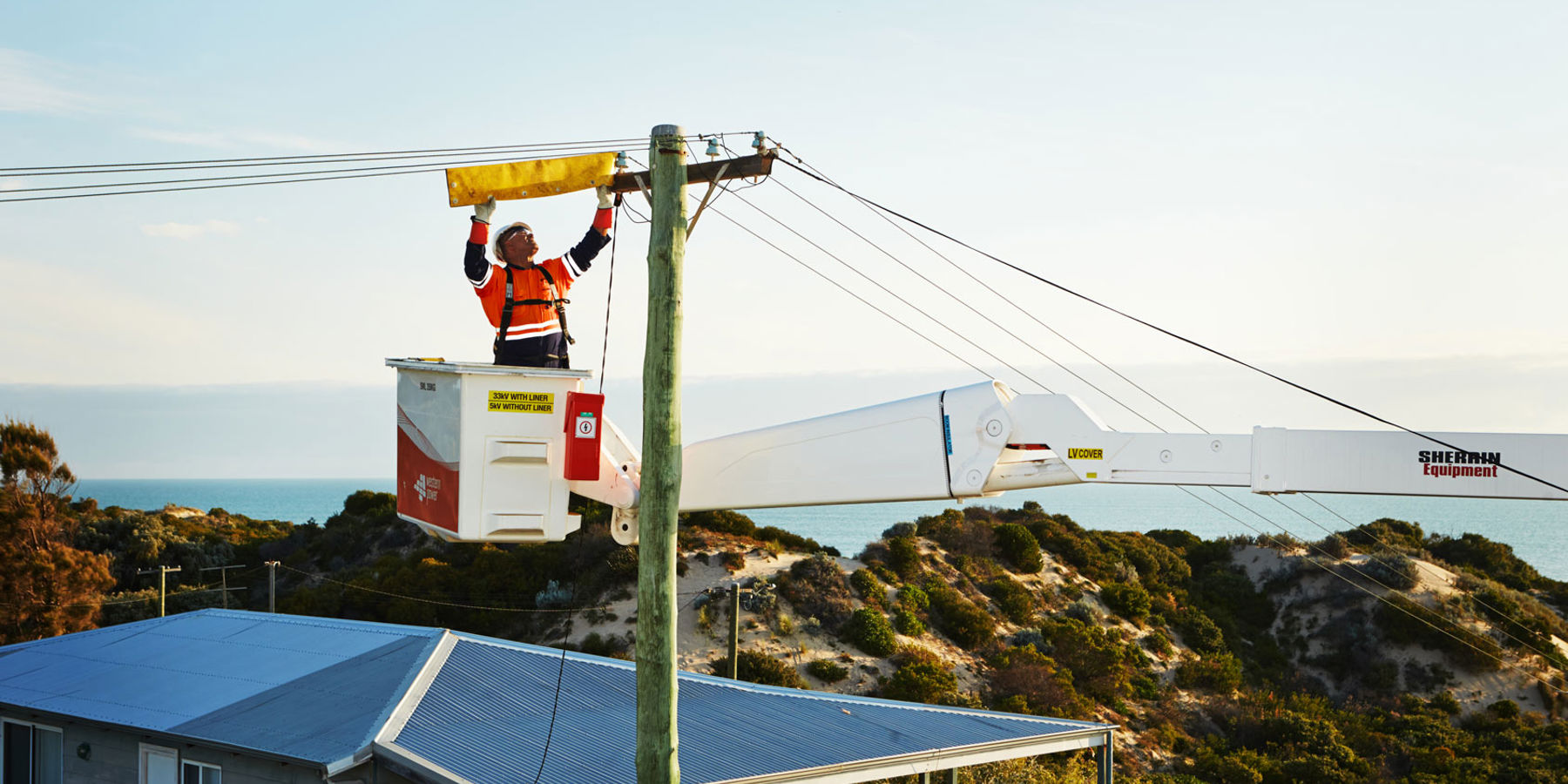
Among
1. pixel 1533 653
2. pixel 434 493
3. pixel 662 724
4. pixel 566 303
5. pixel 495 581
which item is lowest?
pixel 1533 653

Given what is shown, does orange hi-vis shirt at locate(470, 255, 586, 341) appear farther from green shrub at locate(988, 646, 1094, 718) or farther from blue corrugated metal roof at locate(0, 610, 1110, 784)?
green shrub at locate(988, 646, 1094, 718)

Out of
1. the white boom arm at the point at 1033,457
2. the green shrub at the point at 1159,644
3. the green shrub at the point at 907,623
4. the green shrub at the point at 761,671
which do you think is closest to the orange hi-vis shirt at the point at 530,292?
the white boom arm at the point at 1033,457

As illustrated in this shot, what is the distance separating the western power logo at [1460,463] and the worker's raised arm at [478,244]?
7.32m

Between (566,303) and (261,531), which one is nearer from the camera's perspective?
(566,303)

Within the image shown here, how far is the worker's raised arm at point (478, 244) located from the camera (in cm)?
954

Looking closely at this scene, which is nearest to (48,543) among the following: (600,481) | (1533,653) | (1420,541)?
(600,481)

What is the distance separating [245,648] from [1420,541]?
4835 centimetres

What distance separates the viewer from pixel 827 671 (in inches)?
1120

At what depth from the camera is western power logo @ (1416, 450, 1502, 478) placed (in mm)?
7488

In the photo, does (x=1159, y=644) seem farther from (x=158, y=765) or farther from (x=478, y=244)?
(x=478, y=244)

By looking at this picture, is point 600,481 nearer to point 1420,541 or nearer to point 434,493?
point 434,493

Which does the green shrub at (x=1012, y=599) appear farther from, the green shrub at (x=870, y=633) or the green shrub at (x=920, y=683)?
the green shrub at (x=920, y=683)

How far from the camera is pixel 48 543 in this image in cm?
2878

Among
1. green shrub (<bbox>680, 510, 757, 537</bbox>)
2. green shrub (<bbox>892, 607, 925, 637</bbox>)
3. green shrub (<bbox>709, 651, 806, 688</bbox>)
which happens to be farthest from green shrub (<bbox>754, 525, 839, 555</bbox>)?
green shrub (<bbox>709, 651, 806, 688</bbox>)
